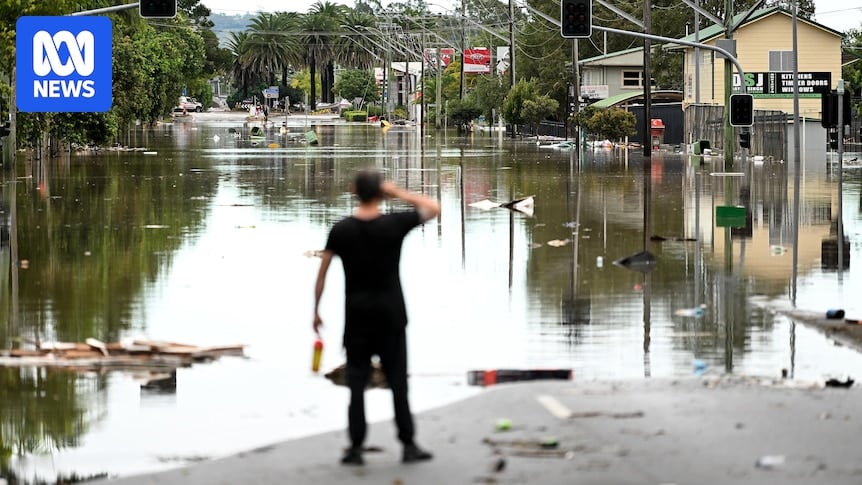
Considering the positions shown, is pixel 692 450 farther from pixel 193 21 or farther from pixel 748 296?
pixel 193 21

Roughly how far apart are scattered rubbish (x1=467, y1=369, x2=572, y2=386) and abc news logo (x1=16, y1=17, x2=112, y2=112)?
24.4 metres

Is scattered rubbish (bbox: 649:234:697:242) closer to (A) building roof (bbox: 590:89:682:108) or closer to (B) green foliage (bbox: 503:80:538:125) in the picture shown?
(A) building roof (bbox: 590:89:682:108)

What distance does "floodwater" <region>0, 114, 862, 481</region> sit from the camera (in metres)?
10.9

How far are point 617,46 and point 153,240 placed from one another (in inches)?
3819

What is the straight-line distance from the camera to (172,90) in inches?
4092

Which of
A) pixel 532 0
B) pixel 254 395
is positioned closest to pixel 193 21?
pixel 532 0

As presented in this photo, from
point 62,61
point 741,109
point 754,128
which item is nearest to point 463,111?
point 754,128

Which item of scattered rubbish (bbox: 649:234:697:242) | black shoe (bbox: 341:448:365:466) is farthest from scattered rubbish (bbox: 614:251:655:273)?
black shoe (bbox: 341:448:365:466)

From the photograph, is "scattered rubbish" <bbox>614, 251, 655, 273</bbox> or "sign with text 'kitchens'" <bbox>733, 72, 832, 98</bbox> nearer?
"scattered rubbish" <bbox>614, 251, 655, 273</bbox>

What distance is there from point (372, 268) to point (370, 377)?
306 centimetres

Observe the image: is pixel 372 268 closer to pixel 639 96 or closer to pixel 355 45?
pixel 639 96

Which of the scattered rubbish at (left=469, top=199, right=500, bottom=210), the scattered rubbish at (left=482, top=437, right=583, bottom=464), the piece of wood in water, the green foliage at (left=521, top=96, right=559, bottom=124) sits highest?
the green foliage at (left=521, top=96, right=559, bottom=124)

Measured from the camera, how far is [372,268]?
8875 mm

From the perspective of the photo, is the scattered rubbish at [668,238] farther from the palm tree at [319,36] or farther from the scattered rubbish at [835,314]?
the palm tree at [319,36]
